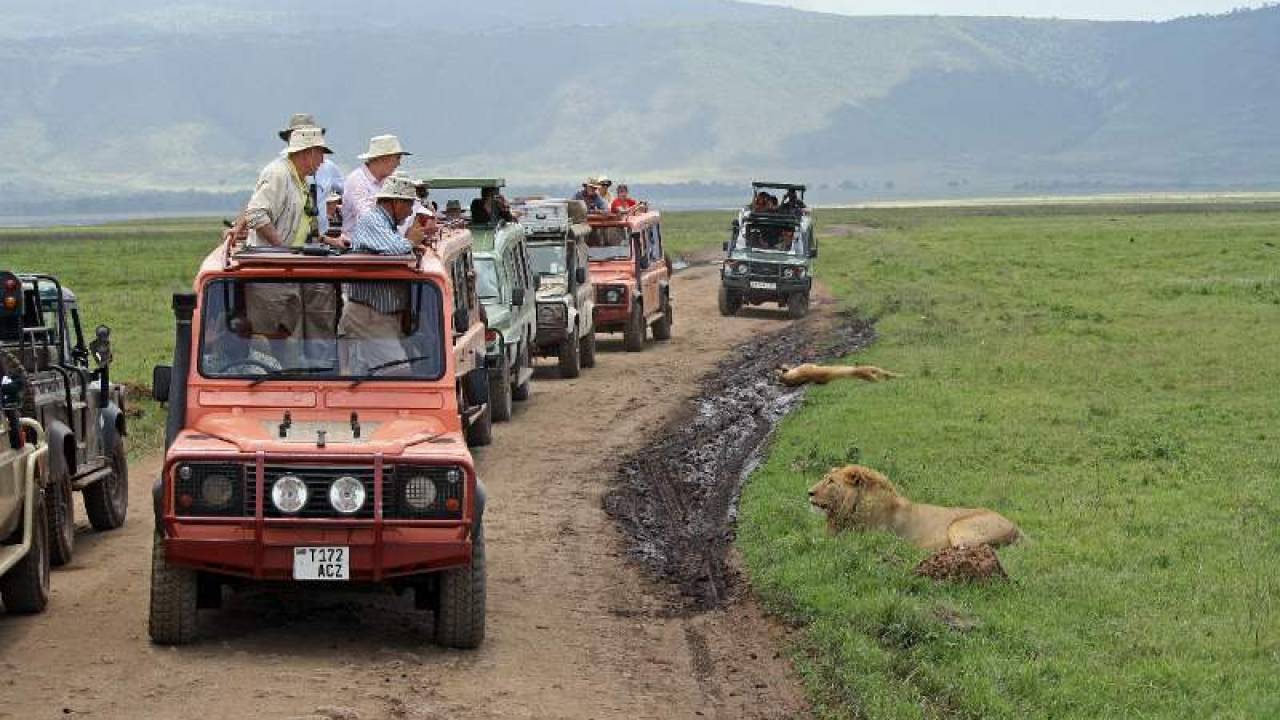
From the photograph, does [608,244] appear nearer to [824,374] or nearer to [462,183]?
[824,374]

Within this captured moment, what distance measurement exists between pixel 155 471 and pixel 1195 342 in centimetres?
1689

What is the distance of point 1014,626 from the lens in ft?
38.0

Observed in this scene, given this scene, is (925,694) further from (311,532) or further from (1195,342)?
(1195,342)

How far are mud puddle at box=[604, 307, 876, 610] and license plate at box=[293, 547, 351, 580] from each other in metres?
2.99

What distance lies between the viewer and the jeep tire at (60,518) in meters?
13.5

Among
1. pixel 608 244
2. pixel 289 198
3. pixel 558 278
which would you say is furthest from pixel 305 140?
pixel 608 244

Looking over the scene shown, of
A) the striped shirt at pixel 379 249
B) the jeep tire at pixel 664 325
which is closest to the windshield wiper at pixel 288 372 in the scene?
the striped shirt at pixel 379 249

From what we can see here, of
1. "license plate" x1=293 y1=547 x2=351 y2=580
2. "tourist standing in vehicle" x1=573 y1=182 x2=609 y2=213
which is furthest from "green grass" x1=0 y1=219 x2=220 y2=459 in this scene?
"license plate" x1=293 y1=547 x2=351 y2=580

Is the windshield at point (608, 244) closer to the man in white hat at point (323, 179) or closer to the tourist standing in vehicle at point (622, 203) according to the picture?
the tourist standing in vehicle at point (622, 203)

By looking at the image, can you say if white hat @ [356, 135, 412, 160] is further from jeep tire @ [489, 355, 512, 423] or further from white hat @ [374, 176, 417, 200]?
jeep tire @ [489, 355, 512, 423]

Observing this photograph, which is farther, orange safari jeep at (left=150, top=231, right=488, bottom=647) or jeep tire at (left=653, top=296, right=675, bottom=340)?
jeep tire at (left=653, top=296, right=675, bottom=340)

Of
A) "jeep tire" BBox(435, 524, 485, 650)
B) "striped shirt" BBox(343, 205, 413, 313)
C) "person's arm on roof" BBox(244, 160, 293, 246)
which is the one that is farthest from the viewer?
"person's arm on roof" BBox(244, 160, 293, 246)

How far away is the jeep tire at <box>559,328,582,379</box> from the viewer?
88.2ft

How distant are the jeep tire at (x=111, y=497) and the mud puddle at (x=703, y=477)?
3727 millimetres
